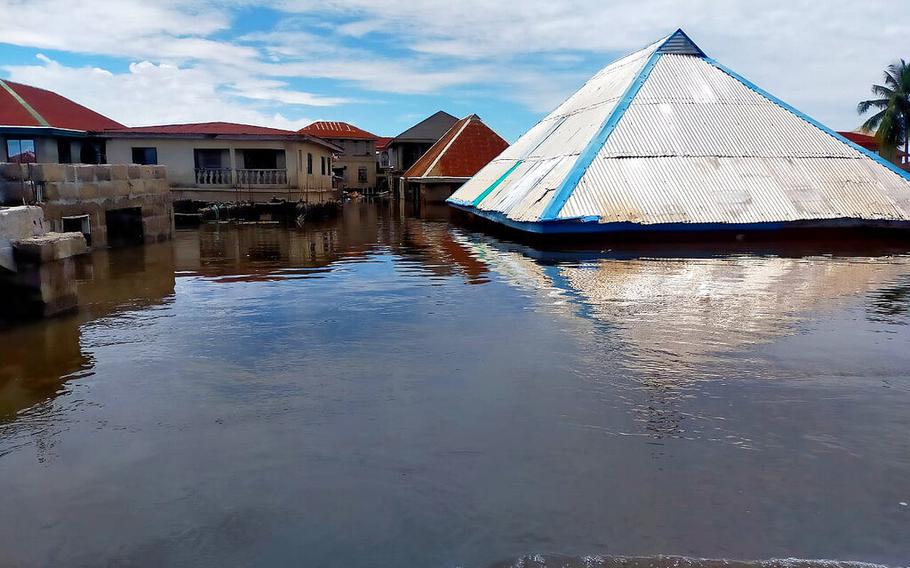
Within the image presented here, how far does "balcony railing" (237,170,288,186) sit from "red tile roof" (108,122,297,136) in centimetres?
191

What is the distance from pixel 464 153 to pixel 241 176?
67.0 feet

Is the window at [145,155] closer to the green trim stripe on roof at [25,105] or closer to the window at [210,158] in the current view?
the window at [210,158]

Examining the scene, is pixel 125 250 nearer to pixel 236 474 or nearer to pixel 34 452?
pixel 34 452

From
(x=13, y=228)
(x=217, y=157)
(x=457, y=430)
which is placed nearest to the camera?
(x=457, y=430)

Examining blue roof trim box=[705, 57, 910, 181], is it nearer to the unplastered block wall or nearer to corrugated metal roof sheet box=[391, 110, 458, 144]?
the unplastered block wall

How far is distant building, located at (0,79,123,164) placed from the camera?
30.8 meters

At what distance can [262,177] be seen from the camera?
33031mm

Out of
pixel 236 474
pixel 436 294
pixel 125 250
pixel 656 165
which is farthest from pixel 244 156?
pixel 236 474

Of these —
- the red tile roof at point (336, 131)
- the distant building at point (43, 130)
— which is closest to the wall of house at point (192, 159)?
the distant building at point (43, 130)

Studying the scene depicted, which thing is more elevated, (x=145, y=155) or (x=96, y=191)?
(x=145, y=155)

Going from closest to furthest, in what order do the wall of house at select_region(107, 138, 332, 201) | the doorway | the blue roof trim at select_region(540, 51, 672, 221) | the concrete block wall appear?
the concrete block wall, the blue roof trim at select_region(540, 51, 672, 221), the doorway, the wall of house at select_region(107, 138, 332, 201)

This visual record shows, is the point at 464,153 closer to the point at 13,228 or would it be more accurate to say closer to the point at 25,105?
the point at 25,105

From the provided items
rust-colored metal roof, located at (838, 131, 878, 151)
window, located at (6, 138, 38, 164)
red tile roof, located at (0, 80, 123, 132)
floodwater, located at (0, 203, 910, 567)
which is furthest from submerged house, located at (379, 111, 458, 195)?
floodwater, located at (0, 203, 910, 567)

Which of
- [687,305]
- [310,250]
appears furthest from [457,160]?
[687,305]
